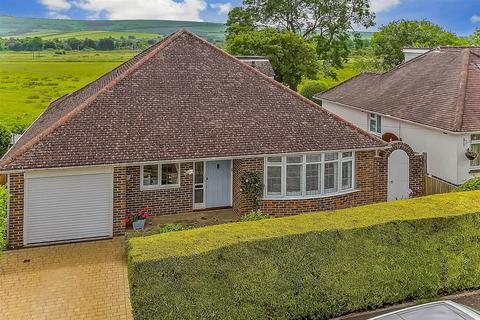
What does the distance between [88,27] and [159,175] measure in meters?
38.4

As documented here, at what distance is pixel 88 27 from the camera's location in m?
48.5

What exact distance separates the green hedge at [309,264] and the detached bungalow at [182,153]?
536 cm

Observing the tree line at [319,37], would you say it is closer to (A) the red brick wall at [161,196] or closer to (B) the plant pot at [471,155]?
(B) the plant pot at [471,155]

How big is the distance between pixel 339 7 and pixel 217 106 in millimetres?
45202

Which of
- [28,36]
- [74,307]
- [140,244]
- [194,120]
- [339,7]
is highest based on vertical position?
[339,7]

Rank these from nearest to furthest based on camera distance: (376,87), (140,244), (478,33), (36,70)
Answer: (140,244), (376,87), (36,70), (478,33)

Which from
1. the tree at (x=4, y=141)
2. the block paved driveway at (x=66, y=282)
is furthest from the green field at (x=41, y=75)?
the block paved driveway at (x=66, y=282)

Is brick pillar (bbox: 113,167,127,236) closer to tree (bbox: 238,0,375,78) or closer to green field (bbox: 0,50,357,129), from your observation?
green field (bbox: 0,50,357,129)

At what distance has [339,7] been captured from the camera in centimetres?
5612

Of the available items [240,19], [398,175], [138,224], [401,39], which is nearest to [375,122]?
[398,175]

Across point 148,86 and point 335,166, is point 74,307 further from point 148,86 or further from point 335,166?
point 335,166

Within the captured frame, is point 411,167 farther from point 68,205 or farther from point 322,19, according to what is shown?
point 322,19

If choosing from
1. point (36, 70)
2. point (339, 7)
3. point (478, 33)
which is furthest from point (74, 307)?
point (478, 33)

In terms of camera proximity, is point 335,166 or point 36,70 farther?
point 36,70
